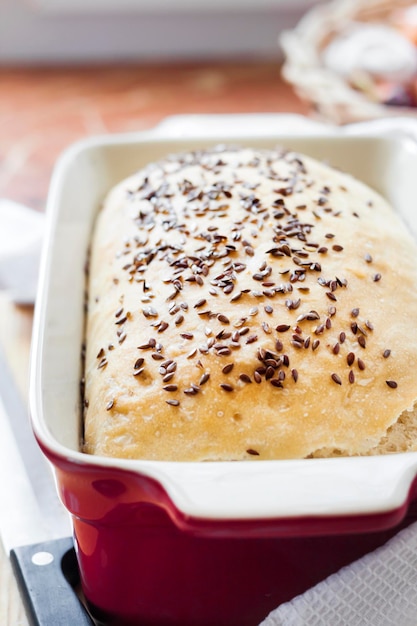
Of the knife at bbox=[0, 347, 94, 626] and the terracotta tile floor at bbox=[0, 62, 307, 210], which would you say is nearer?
the knife at bbox=[0, 347, 94, 626]

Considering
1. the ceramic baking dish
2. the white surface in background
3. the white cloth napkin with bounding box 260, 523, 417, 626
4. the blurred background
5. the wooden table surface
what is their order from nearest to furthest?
the ceramic baking dish < the white cloth napkin with bounding box 260, 523, 417, 626 < the blurred background < the wooden table surface < the white surface in background

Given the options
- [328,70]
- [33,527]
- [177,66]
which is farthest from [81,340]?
[177,66]

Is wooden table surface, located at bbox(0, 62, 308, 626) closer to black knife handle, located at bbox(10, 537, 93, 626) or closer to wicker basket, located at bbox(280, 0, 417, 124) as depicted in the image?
wicker basket, located at bbox(280, 0, 417, 124)

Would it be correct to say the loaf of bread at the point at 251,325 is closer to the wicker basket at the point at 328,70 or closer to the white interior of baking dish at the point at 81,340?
the white interior of baking dish at the point at 81,340

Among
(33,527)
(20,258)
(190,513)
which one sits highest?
(190,513)

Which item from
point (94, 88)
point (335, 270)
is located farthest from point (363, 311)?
point (94, 88)

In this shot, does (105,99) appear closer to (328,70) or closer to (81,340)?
(328,70)

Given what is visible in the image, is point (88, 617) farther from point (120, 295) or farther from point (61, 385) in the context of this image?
point (120, 295)

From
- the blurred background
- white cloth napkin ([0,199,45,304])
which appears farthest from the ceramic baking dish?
the blurred background
